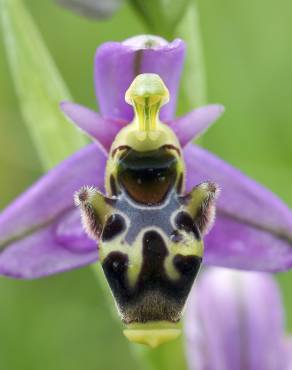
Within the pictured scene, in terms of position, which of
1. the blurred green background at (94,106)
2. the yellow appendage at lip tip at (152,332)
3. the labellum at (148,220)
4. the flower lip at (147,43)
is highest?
the flower lip at (147,43)

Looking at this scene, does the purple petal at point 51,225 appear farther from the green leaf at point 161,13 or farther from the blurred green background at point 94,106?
the blurred green background at point 94,106

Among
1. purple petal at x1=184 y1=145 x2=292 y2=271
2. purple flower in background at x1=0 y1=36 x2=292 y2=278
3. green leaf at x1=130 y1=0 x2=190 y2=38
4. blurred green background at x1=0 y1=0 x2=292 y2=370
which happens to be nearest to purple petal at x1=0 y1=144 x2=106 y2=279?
purple flower in background at x1=0 y1=36 x2=292 y2=278

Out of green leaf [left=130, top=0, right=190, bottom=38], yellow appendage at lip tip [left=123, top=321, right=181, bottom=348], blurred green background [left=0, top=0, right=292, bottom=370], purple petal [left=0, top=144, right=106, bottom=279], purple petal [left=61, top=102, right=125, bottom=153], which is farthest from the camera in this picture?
blurred green background [left=0, top=0, right=292, bottom=370]

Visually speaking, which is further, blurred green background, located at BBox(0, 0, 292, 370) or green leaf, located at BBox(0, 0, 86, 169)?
blurred green background, located at BBox(0, 0, 292, 370)

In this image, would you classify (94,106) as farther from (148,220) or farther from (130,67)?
(148,220)

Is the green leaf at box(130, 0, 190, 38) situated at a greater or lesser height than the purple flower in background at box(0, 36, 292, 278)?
greater

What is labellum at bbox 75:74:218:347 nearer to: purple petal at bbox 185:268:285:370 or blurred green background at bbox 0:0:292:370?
purple petal at bbox 185:268:285:370

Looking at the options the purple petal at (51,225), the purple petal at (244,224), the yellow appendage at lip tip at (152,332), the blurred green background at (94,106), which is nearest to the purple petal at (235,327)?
the purple petal at (244,224)

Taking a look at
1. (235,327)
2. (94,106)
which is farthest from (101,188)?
(94,106)
